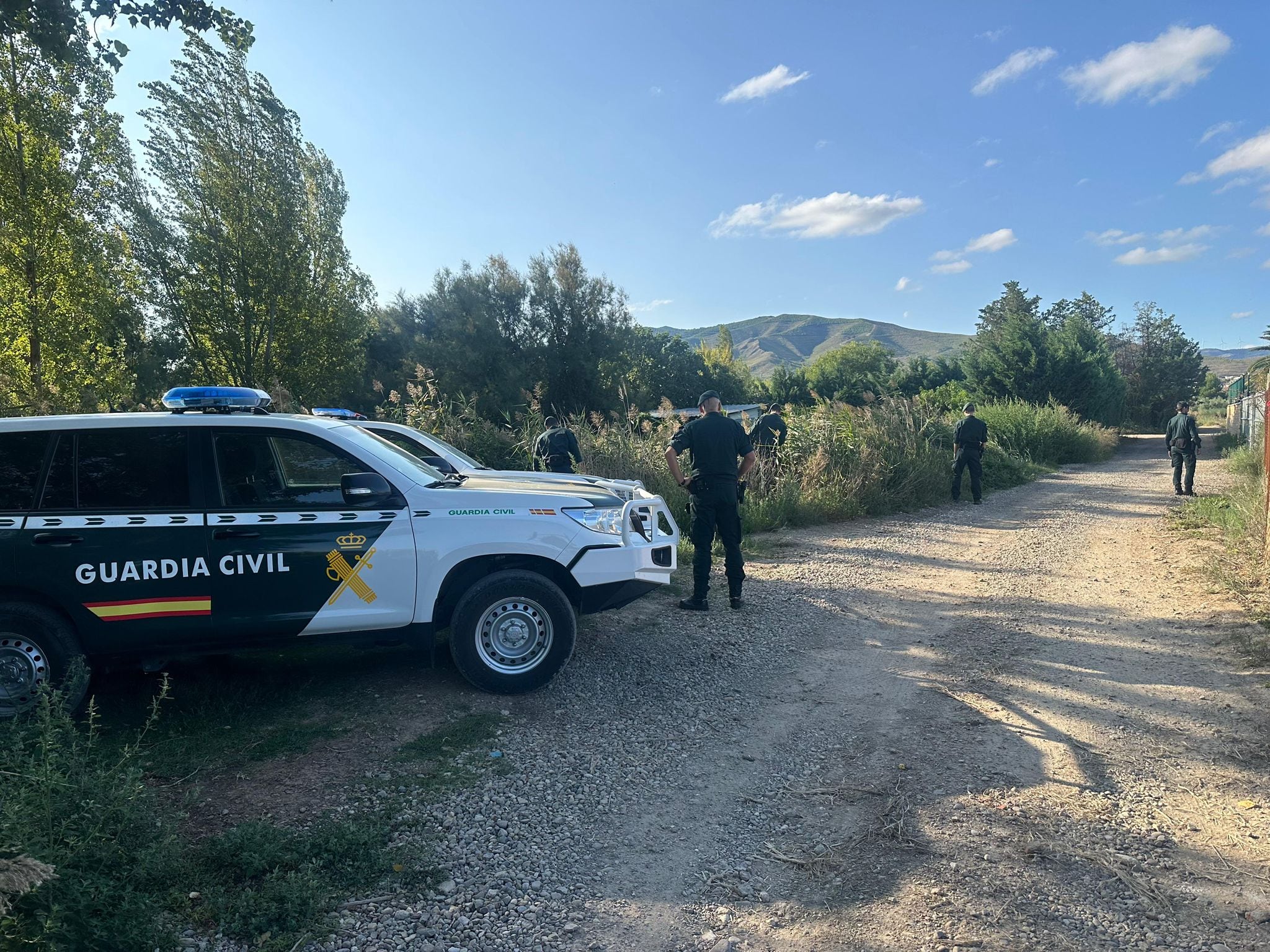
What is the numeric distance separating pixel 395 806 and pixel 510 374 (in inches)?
1335

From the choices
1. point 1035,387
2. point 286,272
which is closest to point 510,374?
point 286,272

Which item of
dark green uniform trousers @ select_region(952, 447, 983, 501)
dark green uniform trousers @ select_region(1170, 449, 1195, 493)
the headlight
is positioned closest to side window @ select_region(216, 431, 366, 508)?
the headlight

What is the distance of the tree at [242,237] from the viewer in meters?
21.5

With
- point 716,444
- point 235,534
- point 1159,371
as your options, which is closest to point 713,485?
point 716,444

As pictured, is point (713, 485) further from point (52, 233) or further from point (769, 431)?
point (52, 233)

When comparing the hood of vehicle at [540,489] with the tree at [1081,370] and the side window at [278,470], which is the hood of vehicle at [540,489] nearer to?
the side window at [278,470]

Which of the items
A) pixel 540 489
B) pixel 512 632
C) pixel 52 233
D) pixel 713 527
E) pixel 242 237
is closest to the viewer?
pixel 512 632

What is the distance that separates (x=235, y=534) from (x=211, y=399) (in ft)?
3.40

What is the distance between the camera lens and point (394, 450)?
5.45 m

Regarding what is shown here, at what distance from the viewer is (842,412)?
14.9m

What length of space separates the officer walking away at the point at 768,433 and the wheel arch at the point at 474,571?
826 cm

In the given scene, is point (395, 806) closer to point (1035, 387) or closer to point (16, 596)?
point (16, 596)

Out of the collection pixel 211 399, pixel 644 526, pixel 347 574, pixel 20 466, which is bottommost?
pixel 347 574

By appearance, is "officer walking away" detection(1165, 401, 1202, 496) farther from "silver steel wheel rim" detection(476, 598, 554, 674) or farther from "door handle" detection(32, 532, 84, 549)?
"door handle" detection(32, 532, 84, 549)
